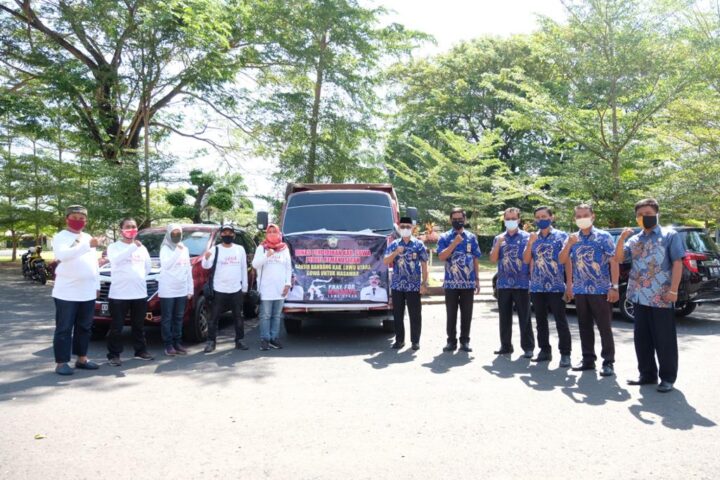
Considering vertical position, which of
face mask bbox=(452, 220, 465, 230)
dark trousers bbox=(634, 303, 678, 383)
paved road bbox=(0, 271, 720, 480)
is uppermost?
face mask bbox=(452, 220, 465, 230)

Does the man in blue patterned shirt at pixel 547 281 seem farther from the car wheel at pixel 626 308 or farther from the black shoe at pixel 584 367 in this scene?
the car wheel at pixel 626 308

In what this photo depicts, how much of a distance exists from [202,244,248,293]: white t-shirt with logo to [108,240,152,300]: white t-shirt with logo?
3.40 ft

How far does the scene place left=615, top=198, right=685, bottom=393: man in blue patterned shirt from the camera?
5.57 m

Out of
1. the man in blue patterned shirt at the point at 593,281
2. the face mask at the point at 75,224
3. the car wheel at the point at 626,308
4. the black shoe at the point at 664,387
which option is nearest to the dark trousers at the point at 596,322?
the man in blue patterned shirt at the point at 593,281

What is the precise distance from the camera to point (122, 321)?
7004 mm

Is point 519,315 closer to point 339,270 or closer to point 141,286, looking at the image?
point 339,270

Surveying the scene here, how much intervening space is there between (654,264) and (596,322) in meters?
1.01

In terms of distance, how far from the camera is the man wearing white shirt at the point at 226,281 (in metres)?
7.80

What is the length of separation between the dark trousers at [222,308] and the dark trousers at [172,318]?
0.41 meters

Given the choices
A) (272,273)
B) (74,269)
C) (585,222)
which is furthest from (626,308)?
(74,269)

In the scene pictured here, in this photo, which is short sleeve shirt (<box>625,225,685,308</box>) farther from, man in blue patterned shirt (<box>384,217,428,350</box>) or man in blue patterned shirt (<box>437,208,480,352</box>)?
man in blue patterned shirt (<box>384,217,428,350</box>)

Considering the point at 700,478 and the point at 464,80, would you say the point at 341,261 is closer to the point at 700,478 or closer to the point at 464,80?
the point at 700,478

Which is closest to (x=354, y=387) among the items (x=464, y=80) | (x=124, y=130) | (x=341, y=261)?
(x=341, y=261)

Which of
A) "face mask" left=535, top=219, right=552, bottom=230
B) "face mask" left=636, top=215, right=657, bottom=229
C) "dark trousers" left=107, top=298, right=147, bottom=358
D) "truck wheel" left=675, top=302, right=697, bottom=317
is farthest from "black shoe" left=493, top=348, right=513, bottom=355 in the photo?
"dark trousers" left=107, top=298, right=147, bottom=358
